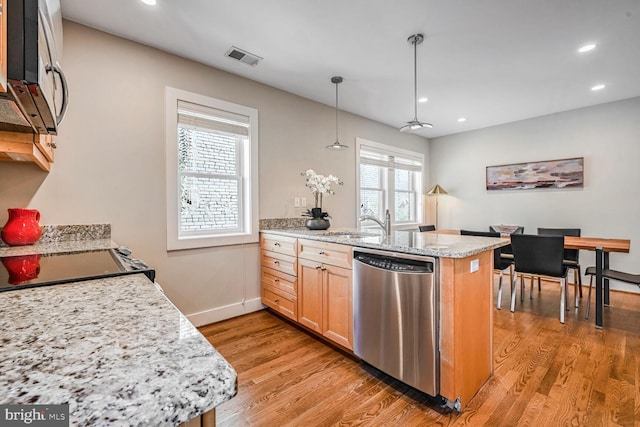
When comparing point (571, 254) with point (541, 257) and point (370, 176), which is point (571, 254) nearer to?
point (541, 257)

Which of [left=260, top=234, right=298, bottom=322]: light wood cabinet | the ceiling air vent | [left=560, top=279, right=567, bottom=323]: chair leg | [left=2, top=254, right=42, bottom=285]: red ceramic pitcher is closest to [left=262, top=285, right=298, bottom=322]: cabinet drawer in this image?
[left=260, top=234, right=298, bottom=322]: light wood cabinet

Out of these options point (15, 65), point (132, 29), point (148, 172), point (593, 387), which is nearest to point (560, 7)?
point (593, 387)

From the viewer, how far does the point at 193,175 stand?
285cm

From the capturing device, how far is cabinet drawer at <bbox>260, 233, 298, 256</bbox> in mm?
2732

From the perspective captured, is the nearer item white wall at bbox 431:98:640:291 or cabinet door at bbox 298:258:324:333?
cabinet door at bbox 298:258:324:333

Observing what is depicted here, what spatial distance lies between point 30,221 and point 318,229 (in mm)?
2310

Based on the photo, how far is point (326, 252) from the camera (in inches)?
92.7

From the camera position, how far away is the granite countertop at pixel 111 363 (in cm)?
37

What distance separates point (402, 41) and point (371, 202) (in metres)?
2.68

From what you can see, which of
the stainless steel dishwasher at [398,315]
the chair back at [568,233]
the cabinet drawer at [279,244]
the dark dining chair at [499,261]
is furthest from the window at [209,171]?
the chair back at [568,233]

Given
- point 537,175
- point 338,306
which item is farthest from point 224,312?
point 537,175

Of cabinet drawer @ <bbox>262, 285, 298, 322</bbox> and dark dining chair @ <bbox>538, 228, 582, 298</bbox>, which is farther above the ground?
dark dining chair @ <bbox>538, 228, 582, 298</bbox>

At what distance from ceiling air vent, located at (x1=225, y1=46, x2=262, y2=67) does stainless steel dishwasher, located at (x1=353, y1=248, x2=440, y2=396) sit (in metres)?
2.11

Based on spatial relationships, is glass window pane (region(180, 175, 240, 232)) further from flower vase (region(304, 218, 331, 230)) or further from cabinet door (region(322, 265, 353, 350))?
cabinet door (region(322, 265, 353, 350))
